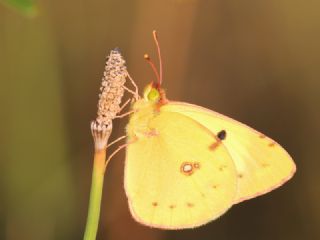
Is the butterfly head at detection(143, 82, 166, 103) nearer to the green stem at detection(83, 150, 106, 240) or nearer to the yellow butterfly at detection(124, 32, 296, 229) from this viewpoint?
the yellow butterfly at detection(124, 32, 296, 229)

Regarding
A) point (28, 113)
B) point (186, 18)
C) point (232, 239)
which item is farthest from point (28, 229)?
point (186, 18)

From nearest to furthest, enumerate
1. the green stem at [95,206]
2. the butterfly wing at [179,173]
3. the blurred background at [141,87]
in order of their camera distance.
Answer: the green stem at [95,206]
the butterfly wing at [179,173]
the blurred background at [141,87]

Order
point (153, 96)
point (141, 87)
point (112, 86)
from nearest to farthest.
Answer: point (112, 86), point (153, 96), point (141, 87)

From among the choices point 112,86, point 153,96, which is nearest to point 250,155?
point 153,96

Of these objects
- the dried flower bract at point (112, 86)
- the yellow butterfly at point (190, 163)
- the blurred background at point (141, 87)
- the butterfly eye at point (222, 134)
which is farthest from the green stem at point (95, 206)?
the blurred background at point (141, 87)

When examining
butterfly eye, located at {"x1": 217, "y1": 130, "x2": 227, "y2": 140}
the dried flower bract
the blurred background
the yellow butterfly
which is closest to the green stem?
the dried flower bract

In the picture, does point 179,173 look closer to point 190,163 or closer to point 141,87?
point 190,163

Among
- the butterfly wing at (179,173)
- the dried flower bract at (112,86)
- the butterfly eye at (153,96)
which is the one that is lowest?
the butterfly wing at (179,173)

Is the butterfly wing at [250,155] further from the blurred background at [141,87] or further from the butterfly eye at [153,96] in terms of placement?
the blurred background at [141,87]
